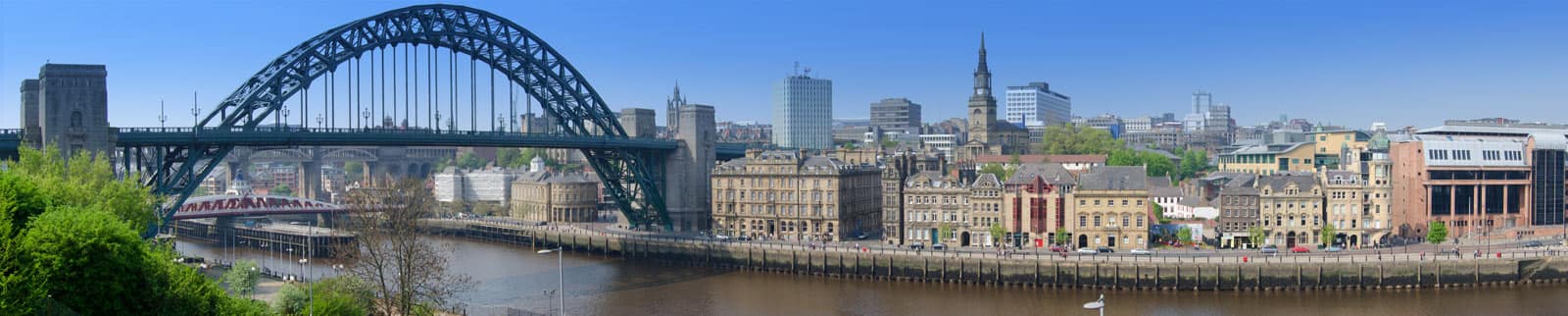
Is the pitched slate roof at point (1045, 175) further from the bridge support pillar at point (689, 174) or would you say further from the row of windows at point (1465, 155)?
the bridge support pillar at point (689, 174)

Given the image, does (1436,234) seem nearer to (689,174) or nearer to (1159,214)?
(1159,214)

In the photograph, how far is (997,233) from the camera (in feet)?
213

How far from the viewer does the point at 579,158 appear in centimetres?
14800

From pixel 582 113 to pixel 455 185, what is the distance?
49.0 meters

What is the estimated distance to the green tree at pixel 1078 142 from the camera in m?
142

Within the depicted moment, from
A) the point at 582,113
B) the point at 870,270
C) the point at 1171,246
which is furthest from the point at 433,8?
the point at 1171,246

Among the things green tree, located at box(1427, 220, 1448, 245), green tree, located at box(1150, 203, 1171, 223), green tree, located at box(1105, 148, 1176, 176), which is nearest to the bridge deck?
green tree, located at box(1150, 203, 1171, 223)

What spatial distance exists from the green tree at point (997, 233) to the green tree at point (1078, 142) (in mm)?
77844

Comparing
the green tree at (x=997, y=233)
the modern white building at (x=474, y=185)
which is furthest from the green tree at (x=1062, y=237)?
the modern white building at (x=474, y=185)

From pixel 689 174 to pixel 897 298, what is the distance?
98.6ft

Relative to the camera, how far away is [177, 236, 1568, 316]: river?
5056 centimetres

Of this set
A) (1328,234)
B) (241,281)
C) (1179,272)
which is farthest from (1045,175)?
(241,281)

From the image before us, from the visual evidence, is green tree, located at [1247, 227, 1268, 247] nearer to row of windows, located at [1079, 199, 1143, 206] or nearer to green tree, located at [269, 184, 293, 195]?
row of windows, located at [1079, 199, 1143, 206]

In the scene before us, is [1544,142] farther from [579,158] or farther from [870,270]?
[579,158]
